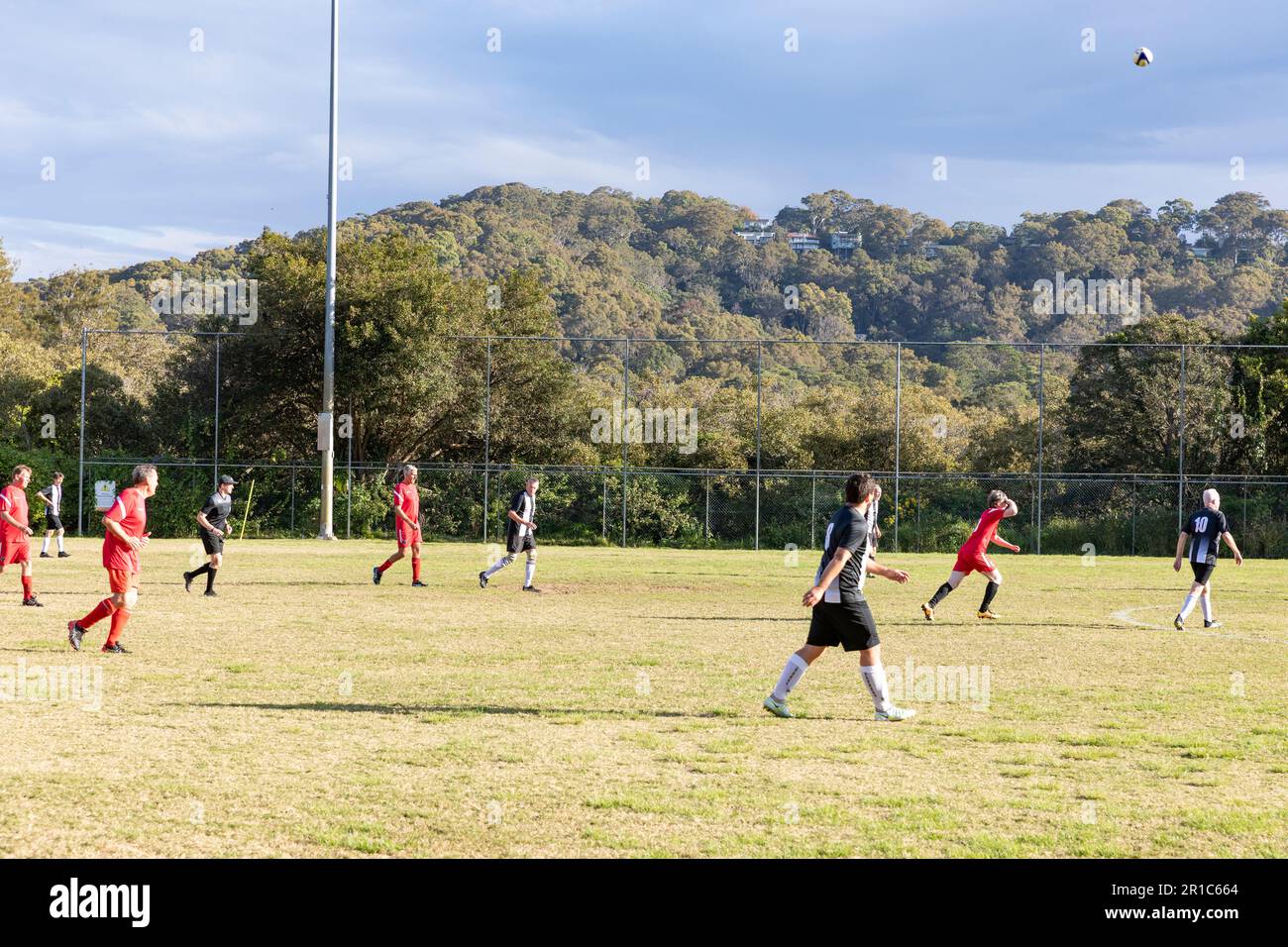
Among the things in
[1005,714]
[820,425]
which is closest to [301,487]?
[820,425]

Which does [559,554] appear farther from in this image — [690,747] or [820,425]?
[690,747]

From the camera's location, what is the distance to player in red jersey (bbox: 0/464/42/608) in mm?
17109

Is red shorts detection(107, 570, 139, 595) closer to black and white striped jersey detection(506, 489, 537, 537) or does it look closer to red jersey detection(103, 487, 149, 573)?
red jersey detection(103, 487, 149, 573)

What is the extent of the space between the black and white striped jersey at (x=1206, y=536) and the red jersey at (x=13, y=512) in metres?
15.0

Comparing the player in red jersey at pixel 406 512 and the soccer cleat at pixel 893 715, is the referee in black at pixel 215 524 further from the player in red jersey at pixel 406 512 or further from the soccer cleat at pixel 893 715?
the soccer cleat at pixel 893 715

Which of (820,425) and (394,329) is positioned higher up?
(394,329)

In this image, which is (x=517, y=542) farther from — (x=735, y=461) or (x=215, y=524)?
(x=735, y=461)

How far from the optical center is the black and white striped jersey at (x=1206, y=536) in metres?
16.3

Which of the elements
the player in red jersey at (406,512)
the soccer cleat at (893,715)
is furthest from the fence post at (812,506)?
the soccer cleat at (893,715)

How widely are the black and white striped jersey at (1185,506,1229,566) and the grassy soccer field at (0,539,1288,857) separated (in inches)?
38.0

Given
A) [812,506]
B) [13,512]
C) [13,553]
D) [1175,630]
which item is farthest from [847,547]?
[812,506]

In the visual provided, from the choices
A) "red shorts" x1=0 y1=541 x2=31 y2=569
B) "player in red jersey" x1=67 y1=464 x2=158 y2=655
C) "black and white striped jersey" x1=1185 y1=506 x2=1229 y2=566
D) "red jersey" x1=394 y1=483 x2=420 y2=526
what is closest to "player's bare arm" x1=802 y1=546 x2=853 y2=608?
"player in red jersey" x1=67 y1=464 x2=158 y2=655

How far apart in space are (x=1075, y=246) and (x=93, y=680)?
100 m
